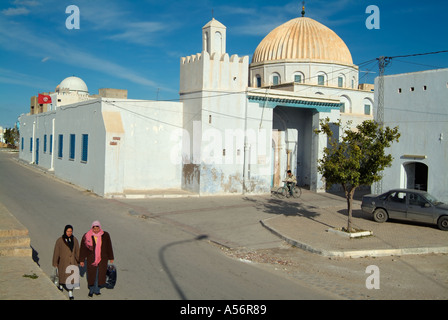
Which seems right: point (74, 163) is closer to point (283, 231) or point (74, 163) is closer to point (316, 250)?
point (283, 231)

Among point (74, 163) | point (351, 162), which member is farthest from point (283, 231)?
point (74, 163)

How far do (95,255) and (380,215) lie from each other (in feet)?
39.6

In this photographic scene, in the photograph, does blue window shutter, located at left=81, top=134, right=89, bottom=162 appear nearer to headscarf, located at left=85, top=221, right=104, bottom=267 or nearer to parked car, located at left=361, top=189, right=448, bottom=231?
parked car, located at left=361, top=189, right=448, bottom=231

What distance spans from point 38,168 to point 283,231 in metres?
25.8

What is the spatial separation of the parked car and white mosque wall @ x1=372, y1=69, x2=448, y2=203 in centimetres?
404

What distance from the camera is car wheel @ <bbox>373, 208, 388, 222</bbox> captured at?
1614cm

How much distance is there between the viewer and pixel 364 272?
33.4 ft

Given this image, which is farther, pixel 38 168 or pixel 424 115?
pixel 38 168

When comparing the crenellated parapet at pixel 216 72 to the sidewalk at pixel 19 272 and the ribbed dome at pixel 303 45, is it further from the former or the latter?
the sidewalk at pixel 19 272

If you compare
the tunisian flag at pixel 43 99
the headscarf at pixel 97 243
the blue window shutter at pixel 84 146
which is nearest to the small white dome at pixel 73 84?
the tunisian flag at pixel 43 99

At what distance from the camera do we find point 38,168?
33469mm

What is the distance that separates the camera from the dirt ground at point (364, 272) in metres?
8.66

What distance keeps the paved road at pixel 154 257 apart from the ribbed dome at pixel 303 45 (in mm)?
18983

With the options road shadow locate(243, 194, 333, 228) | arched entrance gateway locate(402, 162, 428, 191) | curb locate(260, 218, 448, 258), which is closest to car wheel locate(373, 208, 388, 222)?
road shadow locate(243, 194, 333, 228)
